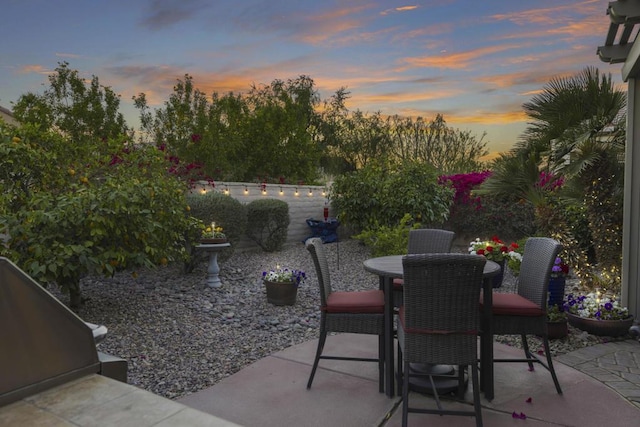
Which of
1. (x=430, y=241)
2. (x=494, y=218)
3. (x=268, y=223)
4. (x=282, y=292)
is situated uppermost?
(x=430, y=241)

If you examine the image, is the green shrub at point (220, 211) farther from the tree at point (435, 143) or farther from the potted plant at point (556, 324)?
the tree at point (435, 143)

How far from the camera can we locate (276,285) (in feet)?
15.8

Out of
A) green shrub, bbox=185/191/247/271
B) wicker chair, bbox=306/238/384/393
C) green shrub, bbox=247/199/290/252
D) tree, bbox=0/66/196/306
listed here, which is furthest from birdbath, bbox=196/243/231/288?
wicker chair, bbox=306/238/384/393

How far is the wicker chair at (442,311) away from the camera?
2.19 m

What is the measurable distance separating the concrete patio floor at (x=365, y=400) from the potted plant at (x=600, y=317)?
0.94 meters

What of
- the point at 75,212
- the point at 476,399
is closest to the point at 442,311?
the point at 476,399

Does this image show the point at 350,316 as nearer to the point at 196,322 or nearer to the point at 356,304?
the point at 356,304

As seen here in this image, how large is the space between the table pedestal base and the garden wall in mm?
5443

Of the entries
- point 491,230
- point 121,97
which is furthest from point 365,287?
point 121,97

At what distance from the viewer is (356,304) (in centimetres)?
277

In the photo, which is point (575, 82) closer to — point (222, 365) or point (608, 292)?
point (608, 292)

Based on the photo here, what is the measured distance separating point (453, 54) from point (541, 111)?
11.6 ft

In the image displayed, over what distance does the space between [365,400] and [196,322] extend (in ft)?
6.98

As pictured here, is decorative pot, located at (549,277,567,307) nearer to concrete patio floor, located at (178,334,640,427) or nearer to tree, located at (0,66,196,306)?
concrete patio floor, located at (178,334,640,427)
